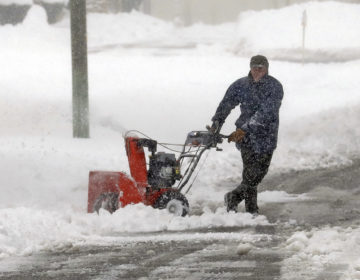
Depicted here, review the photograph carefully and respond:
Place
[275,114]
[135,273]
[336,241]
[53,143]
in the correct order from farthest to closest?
[53,143] < [275,114] < [336,241] < [135,273]

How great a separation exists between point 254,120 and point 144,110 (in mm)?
9094

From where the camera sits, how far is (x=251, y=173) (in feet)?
27.7

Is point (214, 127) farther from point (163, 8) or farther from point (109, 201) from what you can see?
point (163, 8)

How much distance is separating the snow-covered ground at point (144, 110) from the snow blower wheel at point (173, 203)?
0.20 m

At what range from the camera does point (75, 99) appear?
13.3 metres

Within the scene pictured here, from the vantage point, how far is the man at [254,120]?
26.8ft

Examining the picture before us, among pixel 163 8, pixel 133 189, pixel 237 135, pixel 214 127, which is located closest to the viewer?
pixel 237 135

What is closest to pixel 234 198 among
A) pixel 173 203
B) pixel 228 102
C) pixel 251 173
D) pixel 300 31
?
pixel 251 173

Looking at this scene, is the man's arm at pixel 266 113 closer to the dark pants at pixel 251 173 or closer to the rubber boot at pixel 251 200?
the dark pants at pixel 251 173

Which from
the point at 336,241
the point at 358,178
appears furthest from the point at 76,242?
the point at 358,178

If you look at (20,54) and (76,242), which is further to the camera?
(20,54)

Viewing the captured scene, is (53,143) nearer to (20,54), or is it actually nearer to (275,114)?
(275,114)

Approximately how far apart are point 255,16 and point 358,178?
25.5m

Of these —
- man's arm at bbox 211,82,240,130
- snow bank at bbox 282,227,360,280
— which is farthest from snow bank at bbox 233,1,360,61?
snow bank at bbox 282,227,360,280
